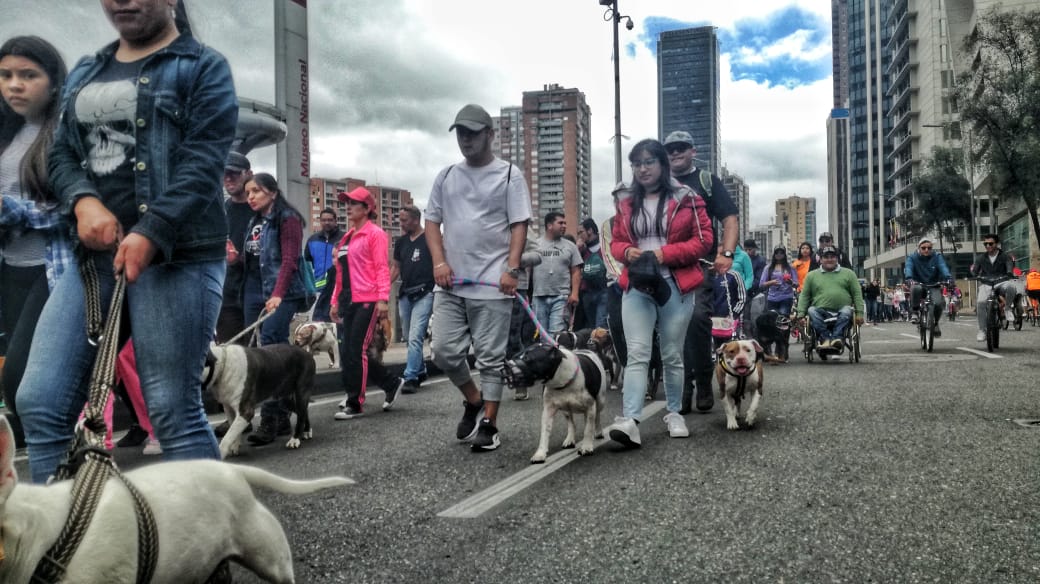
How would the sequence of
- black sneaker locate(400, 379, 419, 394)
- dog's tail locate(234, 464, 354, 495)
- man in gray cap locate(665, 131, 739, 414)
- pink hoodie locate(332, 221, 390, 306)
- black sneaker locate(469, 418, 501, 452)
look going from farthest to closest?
black sneaker locate(400, 379, 419, 394), pink hoodie locate(332, 221, 390, 306), man in gray cap locate(665, 131, 739, 414), black sneaker locate(469, 418, 501, 452), dog's tail locate(234, 464, 354, 495)

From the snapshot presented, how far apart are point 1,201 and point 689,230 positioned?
4.09 m

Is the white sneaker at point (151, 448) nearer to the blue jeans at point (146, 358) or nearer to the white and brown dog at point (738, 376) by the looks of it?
the blue jeans at point (146, 358)

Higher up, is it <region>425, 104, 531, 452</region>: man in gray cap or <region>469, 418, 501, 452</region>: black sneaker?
<region>425, 104, 531, 452</region>: man in gray cap

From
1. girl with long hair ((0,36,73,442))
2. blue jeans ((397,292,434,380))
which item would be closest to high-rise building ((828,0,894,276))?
blue jeans ((397,292,434,380))

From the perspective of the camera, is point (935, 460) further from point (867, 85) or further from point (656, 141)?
point (867, 85)

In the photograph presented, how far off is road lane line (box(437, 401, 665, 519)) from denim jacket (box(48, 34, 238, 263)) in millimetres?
1606

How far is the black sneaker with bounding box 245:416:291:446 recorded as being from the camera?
5.79 meters

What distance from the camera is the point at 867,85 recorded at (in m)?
144

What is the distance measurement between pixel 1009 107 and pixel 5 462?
4123 cm

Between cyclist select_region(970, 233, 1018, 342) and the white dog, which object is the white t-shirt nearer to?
the white dog

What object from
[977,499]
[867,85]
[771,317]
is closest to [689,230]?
[977,499]

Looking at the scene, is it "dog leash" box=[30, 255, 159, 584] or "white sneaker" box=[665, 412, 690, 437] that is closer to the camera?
"dog leash" box=[30, 255, 159, 584]

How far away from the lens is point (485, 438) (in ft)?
16.7

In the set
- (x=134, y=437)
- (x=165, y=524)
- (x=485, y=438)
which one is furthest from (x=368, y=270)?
(x=165, y=524)
